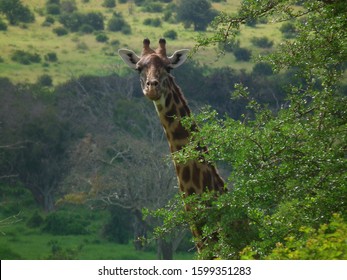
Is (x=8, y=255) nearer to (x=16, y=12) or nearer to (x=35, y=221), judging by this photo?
(x=35, y=221)

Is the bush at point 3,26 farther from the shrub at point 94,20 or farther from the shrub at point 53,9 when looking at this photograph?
the shrub at point 53,9

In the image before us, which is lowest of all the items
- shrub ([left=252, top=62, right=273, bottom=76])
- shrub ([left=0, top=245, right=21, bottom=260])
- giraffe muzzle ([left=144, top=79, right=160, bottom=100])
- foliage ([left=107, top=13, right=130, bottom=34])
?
giraffe muzzle ([left=144, top=79, right=160, bottom=100])

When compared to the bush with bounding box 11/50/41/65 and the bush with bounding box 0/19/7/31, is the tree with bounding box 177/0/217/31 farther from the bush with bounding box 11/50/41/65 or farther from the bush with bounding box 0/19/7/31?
the bush with bounding box 11/50/41/65

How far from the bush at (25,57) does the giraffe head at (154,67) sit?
7119cm

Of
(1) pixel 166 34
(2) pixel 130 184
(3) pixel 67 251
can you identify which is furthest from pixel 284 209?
(1) pixel 166 34

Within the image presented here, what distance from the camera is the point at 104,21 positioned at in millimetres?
104875

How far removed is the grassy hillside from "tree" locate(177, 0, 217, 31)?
0.77 m

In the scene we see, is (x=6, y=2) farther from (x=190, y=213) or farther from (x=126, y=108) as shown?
(x=190, y=213)

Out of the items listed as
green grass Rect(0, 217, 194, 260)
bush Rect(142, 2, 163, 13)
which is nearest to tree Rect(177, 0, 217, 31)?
bush Rect(142, 2, 163, 13)

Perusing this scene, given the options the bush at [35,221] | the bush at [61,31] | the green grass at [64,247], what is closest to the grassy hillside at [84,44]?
the bush at [61,31]

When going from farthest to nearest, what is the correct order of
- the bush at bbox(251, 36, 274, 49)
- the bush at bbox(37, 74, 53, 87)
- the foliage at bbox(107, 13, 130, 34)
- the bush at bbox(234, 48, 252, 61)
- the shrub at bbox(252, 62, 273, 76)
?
the foliage at bbox(107, 13, 130, 34)
the bush at bbox(251, 36, 274, 49)
the bush at bbox(234, 48, 252, 61)
the bush at bbox(37, 74, 53, 87)
the shrub at bbox(252, 62, 273, 76)

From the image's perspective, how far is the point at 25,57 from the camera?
87.1 meters

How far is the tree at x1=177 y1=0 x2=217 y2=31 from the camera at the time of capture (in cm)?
9947
